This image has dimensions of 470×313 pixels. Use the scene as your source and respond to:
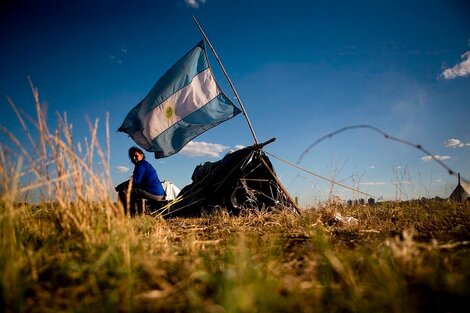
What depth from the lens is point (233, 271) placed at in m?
1.14

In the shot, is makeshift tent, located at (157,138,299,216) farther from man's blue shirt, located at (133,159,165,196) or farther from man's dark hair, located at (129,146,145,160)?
man's dark hair, located at (129,146,145,160)

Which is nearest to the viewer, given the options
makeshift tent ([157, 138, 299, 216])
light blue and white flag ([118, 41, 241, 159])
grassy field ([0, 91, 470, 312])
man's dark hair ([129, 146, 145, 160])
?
grassy field ([0, 91, 470, 312])

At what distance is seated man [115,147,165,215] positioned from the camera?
5016 millimetres

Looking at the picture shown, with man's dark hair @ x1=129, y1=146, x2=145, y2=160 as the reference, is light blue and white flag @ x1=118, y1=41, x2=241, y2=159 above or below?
above

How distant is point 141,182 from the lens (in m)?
5.14

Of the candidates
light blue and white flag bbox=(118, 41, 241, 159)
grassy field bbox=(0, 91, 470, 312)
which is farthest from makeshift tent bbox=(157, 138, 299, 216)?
grassy field bbox=(0, 91, 470, 312)

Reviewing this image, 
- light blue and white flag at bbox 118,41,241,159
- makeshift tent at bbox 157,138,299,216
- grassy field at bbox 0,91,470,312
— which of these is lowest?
grassy field at bbox 0,91,470,312

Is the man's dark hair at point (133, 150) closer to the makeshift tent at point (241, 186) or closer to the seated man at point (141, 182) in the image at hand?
the seated man at point (141, 182)

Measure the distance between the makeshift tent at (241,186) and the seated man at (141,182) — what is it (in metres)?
0.49

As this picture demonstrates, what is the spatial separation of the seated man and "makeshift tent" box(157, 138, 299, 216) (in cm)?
49

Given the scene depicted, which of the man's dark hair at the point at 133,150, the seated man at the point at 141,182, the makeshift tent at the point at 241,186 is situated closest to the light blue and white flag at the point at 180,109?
the man's dark hair at the point at 133,150

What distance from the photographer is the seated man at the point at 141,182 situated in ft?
16.5

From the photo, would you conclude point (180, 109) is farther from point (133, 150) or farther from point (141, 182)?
point (141, 182)

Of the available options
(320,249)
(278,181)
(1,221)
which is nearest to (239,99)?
(278,181)
